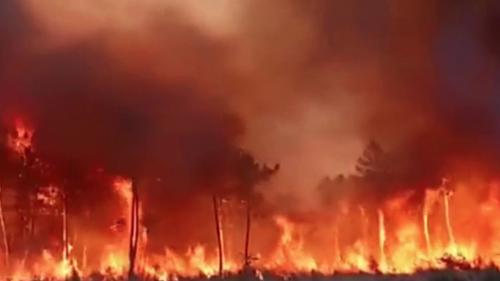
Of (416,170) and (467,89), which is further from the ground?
(467,89)

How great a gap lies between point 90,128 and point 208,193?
4.48 m

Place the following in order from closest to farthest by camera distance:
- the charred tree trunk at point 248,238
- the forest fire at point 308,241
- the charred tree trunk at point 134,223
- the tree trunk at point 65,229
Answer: the forest fire at point 308,241, the charred tree trunk at point 248,238, the charred tree trunk at point 134,223, the tree trunk at point 65,229

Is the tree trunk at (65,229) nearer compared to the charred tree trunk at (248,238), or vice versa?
the charred tree trunk at (248,238)

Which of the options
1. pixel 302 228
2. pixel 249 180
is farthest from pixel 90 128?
pixel 302 228

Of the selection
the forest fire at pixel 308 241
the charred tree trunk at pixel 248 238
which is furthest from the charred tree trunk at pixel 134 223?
the charred tree trunk at pixel 248 238

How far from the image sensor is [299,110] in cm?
3719

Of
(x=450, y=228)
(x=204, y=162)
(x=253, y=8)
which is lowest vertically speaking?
(x=450, y=228)

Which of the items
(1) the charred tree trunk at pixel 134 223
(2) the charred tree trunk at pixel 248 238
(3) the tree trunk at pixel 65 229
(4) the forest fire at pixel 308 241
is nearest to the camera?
(4) the forest fire at pixel 308 241

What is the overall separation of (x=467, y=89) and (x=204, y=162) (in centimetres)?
892

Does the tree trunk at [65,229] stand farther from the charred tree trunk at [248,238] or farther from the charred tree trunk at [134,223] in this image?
the charred tree trunk at [248,238]

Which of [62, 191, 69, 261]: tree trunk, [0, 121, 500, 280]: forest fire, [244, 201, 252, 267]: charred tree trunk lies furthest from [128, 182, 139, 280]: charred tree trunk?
[244, 201, 252, 267]: charred tree trunk

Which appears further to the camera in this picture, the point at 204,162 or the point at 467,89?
the point at 204,162

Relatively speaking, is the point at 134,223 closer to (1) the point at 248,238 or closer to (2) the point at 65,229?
(2) the point at 65,229

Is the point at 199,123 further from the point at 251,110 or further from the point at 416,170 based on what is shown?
the point at 416,170
